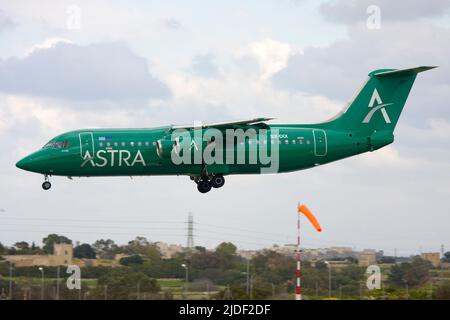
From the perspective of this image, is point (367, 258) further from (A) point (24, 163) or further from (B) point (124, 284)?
(A) point (24, 163)

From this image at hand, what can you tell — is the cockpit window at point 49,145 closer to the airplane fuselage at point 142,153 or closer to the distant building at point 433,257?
the airplane fuselage at point 142,153

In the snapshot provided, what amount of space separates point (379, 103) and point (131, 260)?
56.7 ft

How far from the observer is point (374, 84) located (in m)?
49.6

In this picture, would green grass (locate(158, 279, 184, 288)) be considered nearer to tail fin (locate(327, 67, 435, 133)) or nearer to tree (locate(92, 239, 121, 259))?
tree (locate(92, 239, 121, 259))

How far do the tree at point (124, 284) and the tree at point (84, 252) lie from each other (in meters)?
2.58

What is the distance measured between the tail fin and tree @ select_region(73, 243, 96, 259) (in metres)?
15.8

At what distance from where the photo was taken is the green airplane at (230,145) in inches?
1810

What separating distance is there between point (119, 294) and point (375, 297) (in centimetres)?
829

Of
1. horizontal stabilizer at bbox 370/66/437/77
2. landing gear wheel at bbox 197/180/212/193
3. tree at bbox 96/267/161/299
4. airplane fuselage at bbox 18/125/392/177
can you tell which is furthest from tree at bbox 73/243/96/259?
horizontal stabilizer at bbox 370/66/437/77

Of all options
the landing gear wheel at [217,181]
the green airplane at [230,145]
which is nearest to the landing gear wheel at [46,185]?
the green airplane at [230,145]
